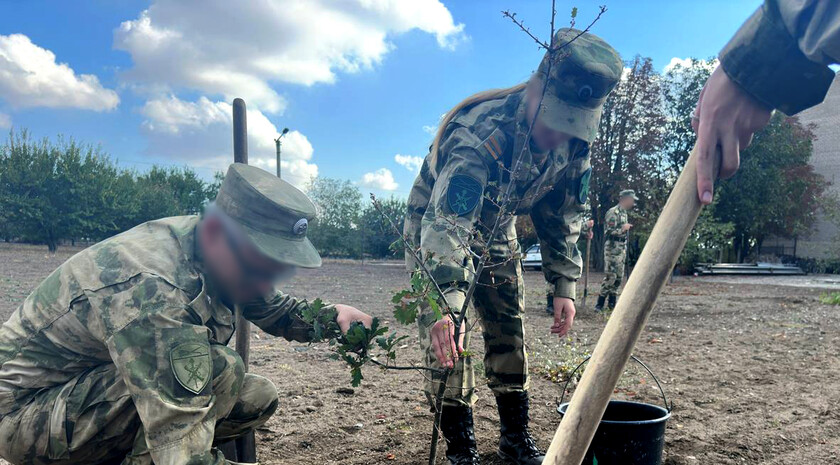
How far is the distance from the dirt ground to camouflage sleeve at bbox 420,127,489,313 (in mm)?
243

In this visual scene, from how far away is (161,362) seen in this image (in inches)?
69.0

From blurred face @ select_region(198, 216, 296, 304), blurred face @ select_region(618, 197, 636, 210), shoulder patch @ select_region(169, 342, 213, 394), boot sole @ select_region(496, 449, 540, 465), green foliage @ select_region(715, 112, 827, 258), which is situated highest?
green foliage @ select_region(715, 112, 827, 258)

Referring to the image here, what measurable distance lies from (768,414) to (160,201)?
37.7m

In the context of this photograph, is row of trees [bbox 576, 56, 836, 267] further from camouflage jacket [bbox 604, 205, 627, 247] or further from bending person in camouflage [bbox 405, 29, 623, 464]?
bending person in camouflage [bbox 405, 29, 623, 464]

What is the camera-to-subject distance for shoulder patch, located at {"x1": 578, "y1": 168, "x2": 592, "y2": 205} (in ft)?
9.98

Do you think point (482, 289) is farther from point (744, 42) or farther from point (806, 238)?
point (806, 238)

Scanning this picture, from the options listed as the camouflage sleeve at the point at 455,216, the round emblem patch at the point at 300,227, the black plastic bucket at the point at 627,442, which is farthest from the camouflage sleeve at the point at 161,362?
the black plastic bucket at the point at 627,442

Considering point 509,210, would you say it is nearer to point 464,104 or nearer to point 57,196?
point 464,104

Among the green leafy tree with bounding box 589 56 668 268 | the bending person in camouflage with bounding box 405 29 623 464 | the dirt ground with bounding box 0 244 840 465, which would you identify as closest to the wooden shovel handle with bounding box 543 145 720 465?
the bending person in camouflage with bounding box 405 29 623 464

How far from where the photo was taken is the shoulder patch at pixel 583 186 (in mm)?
3041

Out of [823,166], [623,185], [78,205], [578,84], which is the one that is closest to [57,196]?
[78,205]

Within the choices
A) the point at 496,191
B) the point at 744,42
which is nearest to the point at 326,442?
the point at 496,191

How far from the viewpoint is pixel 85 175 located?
98.6ft

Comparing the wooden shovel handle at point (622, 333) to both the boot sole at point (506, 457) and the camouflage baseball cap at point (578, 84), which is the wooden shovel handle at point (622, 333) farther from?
the boot sole at point (506, 457)
